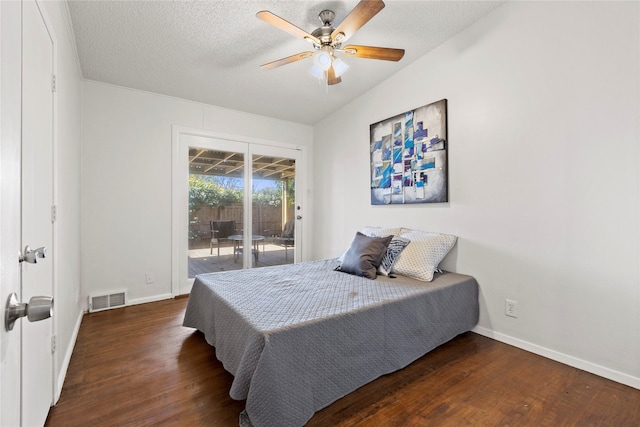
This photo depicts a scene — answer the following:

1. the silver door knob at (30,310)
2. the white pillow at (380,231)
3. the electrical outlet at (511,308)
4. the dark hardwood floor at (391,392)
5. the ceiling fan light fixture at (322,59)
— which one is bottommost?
the dark hardwood floor at (391,392)

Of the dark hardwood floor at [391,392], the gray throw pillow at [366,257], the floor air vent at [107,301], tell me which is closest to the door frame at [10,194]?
the dark hardwood floor at [391,392]

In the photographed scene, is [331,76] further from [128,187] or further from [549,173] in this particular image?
[128,187]

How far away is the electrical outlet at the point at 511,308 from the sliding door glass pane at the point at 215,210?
3.07 m

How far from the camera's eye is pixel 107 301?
9.79ft

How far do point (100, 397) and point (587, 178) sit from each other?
323 centimetres

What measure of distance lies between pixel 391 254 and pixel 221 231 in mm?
2309

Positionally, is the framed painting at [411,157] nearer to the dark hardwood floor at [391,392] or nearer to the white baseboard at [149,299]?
the dark hardwood floor at [391,392]

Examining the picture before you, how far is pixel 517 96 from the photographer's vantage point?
218cm

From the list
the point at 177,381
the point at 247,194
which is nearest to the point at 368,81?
the point at 247,194

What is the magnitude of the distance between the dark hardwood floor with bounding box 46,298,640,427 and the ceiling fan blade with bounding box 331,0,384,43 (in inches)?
89.1

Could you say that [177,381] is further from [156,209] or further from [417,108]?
[417,108]

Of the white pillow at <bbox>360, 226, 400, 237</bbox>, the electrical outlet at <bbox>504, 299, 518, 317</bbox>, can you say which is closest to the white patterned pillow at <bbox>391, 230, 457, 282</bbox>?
the white pillow at <bbox>360, 226, 400, 237</bbox>

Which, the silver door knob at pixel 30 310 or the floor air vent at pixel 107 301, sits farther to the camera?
the floor air vent at pixel 107 301

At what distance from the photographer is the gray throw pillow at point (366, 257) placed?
244cm
